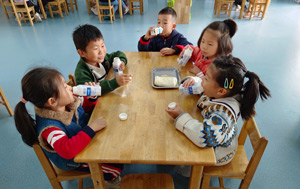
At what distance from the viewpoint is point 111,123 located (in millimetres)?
1097

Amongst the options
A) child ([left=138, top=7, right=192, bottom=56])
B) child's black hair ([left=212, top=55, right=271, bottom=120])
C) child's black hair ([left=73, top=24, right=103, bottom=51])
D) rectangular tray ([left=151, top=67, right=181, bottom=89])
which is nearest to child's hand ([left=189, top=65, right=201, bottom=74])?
rectangular tray ([left=151, top=67, right=181, bottom=89])

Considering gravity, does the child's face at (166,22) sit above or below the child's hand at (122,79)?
above

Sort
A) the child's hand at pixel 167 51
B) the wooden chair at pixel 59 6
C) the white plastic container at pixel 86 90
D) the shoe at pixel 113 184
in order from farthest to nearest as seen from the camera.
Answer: the wooden chair at pixel 59 6 < the child's hand at pixel 167 51 < the shoe at pixel 113 184 < the white plastic container at pixel 86 90

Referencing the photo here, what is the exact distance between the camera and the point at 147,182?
4.06ft

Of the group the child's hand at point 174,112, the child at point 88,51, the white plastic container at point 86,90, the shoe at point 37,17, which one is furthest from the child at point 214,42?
the shoe at point 37,17

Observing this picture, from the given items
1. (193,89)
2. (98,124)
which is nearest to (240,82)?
(193,89)

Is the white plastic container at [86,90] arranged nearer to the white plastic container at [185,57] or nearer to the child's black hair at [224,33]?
the white plastic container at [185,57]

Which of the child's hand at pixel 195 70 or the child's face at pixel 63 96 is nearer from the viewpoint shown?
the child's face at pixel 63 96

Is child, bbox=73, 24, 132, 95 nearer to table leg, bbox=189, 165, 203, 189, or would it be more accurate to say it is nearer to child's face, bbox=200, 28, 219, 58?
child's face, bbox=200, 28, 219, 58

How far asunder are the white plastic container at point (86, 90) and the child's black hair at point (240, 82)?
67 cm

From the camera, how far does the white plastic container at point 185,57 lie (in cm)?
160

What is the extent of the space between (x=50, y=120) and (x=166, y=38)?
1500 millimetres

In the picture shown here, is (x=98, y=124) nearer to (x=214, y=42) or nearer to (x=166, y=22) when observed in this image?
(x=214, y=42)

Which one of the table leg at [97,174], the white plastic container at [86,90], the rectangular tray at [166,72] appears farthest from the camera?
the rectangular tray at [166,72]
